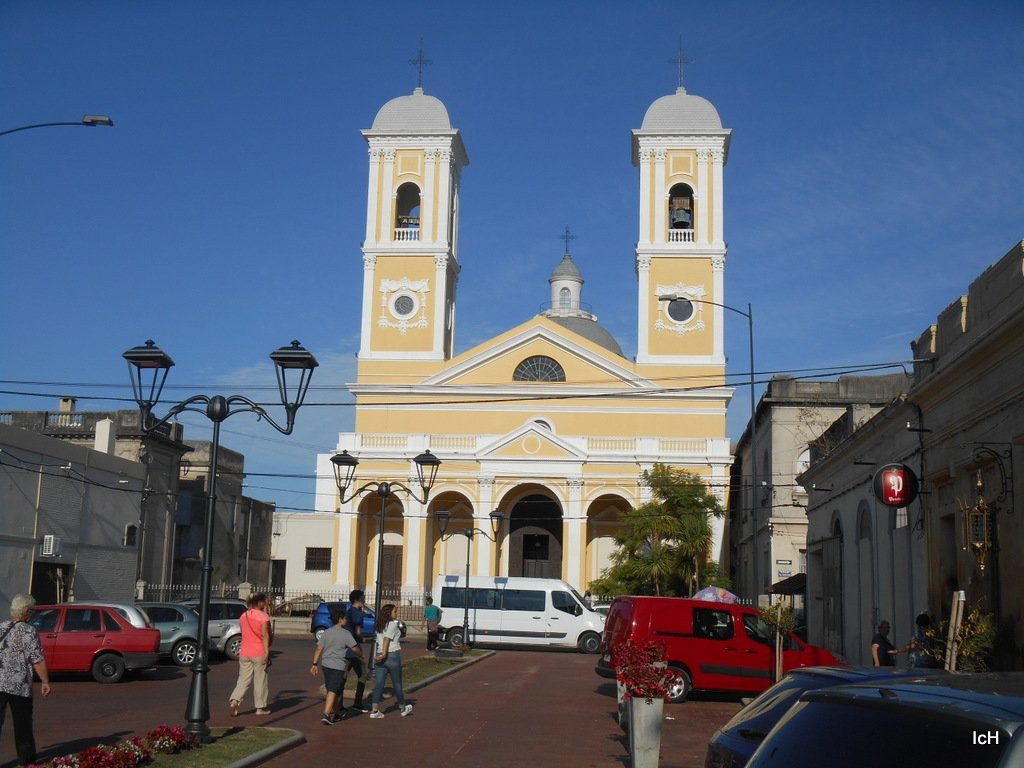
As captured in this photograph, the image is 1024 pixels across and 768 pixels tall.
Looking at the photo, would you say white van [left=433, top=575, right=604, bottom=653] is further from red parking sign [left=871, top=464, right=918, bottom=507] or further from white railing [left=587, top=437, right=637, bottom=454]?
red parking sign [left=871, top=464, right=918, bottom=507]

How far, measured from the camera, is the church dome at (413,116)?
53.0m

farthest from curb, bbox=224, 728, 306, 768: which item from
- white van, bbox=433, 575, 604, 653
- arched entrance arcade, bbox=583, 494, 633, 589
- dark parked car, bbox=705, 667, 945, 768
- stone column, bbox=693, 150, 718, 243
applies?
stone column, bbox=693, 150, 718, 243

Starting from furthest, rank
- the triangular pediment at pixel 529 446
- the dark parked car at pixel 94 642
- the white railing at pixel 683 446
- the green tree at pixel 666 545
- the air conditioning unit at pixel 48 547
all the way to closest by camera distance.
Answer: the white railing at pixel 683 446 → the triangular pediment at pixel 529 446 → the green tree at pixel 666 545 → the air conditioning unit at pixel 48 547 → the dark parked car at pixel 94 642

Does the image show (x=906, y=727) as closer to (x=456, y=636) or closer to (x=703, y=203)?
(x=456, y=636)

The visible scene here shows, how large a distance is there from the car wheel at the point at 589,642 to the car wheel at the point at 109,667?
18418 mm

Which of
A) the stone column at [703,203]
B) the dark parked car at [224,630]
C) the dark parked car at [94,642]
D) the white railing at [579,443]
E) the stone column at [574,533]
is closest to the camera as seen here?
the dark parked car at [94,642]

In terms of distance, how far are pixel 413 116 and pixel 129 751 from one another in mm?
46221

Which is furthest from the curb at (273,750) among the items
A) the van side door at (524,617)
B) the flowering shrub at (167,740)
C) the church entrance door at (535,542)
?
the church entrance door at (535,542)

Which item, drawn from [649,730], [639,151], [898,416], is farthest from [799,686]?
[639,151]

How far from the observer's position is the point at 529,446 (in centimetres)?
4819

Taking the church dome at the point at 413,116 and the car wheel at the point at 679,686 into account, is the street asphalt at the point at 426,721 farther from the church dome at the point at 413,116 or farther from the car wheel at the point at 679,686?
the church dome at the point at 413,116

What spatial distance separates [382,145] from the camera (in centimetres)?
5291

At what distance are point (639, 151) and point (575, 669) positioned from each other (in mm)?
30287

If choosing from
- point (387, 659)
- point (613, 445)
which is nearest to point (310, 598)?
point (613, 445)
